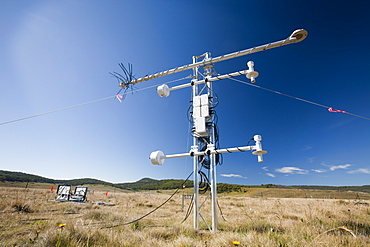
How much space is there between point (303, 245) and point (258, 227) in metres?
2.52

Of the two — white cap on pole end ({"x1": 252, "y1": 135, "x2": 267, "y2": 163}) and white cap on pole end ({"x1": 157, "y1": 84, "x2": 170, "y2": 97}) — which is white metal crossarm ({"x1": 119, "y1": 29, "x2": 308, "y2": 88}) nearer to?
white cap on pole end ({"x1": 157, "y1": 84, "x2": 170, "y2": 97})

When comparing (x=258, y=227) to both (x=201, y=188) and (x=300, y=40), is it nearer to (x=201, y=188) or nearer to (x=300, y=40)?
(x=201, y=188)

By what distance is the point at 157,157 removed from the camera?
609cm

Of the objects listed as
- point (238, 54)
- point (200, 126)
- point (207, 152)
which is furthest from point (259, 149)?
point (238, 54)

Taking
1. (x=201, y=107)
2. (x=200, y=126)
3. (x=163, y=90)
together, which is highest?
(x=163, y=90)

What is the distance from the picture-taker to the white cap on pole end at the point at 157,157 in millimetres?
6074

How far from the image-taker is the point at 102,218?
23.2 feet

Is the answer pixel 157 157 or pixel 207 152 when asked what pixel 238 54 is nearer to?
pixel 207 152

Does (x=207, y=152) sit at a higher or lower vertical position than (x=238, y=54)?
lower

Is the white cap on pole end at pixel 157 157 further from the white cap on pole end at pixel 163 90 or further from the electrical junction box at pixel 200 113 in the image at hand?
the white cap on pole end at pixel 163 90

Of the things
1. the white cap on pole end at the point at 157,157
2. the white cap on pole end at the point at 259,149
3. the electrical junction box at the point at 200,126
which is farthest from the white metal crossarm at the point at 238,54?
the white cap on pole end at the point at 157,157

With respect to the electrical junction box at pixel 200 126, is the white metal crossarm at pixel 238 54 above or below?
above

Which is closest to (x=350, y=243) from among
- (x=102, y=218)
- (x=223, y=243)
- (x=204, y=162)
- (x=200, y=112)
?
(x=223, y=243)

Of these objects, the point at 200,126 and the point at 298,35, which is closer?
the point at 298,35
